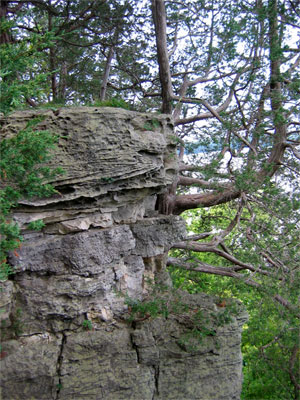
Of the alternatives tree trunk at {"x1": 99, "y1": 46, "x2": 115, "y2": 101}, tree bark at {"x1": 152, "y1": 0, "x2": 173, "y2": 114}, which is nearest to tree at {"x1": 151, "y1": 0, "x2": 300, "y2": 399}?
tree bark at {"x1": 152, "y1": 0, "x2": 173, "y2": 114}

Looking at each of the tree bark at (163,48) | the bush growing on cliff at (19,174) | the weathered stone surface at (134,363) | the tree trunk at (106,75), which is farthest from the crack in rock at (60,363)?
the tree trunk at (106,75)

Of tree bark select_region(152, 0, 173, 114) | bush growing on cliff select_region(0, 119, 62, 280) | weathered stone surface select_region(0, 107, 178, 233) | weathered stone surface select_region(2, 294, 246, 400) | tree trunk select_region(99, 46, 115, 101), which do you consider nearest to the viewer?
bush growing on cliff select_region(0, 119, 62, 280)

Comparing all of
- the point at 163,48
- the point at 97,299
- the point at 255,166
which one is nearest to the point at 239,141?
the point at 255,166

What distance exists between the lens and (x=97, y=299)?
458 cm

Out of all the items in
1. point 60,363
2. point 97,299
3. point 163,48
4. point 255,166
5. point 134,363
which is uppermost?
point 163,48

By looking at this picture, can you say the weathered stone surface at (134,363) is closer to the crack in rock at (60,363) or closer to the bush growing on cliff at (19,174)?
the crack in rock at (60,363)

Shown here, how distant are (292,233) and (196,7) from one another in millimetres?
5099

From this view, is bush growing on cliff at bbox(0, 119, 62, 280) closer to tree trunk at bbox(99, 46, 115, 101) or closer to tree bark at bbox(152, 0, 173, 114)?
tree bark at bbox(152, 0, 173, 114)

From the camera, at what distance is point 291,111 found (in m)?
5.97

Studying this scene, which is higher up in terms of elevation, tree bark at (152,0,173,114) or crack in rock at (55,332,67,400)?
tree bark at (152,0,173,114)

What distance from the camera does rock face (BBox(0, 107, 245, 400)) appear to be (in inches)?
158

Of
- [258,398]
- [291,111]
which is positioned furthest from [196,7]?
[258,398]

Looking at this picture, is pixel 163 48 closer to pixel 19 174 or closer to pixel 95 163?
pixel 95 163

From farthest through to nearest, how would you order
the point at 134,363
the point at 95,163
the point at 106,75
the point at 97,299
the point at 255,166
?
the point at 106,75 → the point at 255,166 → the point at 97,299 → the point at 134,363 → the point at 95,163
